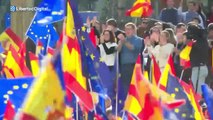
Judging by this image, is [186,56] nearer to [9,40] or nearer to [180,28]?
[180,28]

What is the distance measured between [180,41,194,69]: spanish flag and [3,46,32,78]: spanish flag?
281 cm

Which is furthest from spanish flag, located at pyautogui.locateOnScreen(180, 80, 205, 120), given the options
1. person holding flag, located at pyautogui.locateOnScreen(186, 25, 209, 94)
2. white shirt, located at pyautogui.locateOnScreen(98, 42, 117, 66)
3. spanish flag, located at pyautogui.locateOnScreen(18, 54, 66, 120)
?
white shirt, located at pyautogui.locateOnScreen(98, 42, 117, 66)

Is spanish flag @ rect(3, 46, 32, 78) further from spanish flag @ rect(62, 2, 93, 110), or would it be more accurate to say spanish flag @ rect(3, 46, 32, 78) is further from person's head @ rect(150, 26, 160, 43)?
person's head @ rect(150, 26, 160, 43)

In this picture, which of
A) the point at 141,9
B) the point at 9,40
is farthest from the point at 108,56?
the point at 141,9

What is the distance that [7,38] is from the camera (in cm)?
1409

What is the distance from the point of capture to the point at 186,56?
44.1 feet

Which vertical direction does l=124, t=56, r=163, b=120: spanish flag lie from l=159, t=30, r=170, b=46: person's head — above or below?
above

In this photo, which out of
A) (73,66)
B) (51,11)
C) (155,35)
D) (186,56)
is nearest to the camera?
(73,66)

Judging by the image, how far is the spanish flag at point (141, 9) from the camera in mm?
17016

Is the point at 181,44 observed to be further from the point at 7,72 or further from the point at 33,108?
the point at 33,108

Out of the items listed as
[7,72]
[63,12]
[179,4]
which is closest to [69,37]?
[63,12]

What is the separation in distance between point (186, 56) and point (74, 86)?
457 cm

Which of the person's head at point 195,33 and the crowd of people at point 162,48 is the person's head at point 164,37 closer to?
the crowd of people at point 162,48

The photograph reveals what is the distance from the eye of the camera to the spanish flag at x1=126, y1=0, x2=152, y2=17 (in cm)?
1702
